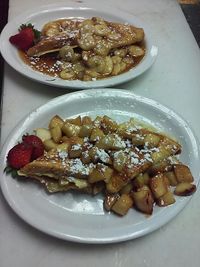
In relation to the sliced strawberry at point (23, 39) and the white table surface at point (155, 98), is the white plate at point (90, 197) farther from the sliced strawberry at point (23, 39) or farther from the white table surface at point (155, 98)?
the sliced strawberry at point (23, 39)

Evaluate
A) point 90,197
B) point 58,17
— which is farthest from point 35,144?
point 58,17

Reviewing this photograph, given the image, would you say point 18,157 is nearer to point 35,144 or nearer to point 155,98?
point 35,144

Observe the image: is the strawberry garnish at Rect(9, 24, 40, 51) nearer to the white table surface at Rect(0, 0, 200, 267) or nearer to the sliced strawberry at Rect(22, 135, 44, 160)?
the white table surface at Rect(0, 0, 200, 267)

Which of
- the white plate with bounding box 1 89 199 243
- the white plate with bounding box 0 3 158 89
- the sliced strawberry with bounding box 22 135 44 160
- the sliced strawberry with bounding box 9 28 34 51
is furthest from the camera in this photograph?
the sliced strawberry with bounding box 9 28 34 51

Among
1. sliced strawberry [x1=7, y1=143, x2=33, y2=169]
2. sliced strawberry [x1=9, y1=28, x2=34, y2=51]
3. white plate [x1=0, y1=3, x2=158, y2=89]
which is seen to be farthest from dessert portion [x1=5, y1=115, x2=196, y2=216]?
sliced strawberry [x1=9, y1=28, x2=34, y2=51]

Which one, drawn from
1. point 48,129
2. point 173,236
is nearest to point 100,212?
point 173,236

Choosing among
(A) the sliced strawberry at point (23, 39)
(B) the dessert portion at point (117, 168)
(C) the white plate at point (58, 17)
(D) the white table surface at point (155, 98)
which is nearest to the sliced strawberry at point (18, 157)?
(B) the dessert portion at point (117, 168)
